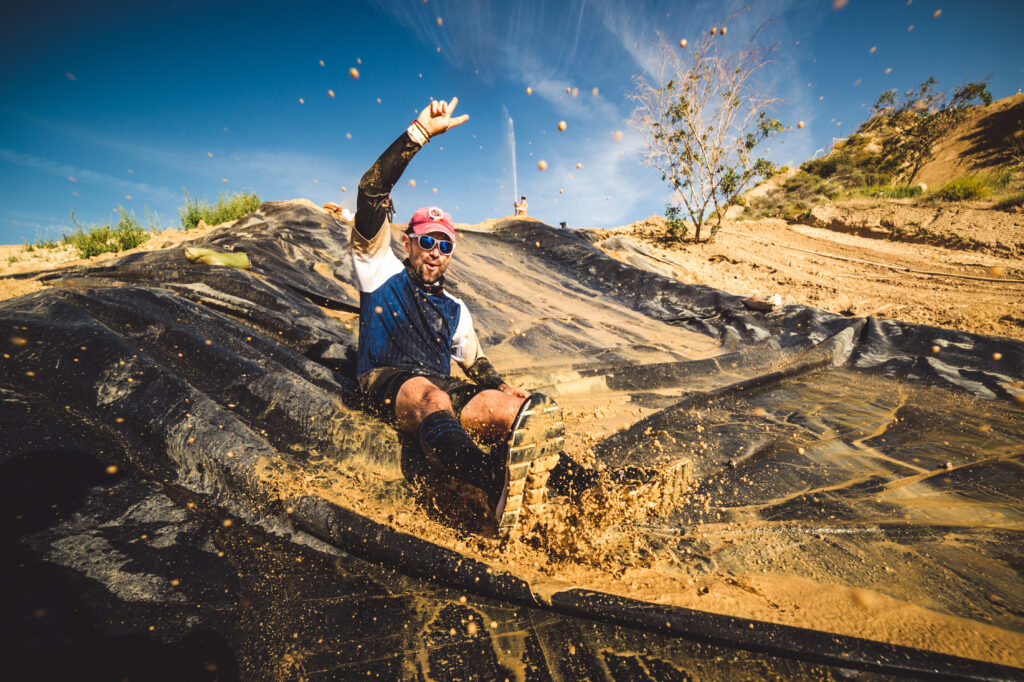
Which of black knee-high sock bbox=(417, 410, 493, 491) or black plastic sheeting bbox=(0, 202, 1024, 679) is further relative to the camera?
black knee-high sock bbox=(417, 410, 493, 491)

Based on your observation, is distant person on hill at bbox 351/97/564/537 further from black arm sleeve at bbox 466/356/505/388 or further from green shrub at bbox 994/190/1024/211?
green shrub at bbox 994/190/1024/211

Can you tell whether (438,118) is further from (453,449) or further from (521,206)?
(521,206)

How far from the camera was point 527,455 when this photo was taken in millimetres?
Answer: 1285

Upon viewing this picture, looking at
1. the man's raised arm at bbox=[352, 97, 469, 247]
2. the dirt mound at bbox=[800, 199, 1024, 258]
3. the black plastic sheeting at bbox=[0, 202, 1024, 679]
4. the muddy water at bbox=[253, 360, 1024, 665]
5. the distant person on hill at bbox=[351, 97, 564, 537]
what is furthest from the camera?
the dirt mound at bbox=[800, 199, 1024, 258]

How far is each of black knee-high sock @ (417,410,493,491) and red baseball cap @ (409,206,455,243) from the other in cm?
110

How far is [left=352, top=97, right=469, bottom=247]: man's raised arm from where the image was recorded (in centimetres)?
182

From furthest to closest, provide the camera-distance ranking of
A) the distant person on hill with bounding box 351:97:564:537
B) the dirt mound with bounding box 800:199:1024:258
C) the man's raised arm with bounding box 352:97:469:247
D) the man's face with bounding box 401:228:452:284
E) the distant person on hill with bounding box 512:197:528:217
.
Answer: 1. the distant person on hill with bounding box 512:197:528:217
2. the dirt mound with bounding box 800:199:1024:258
3. the man's face with bounding box 401:228:452:284
4. the man's raised arm with bounding box 352:97:469:247
5. the distant person on hill with bounding box 351:97:564:537

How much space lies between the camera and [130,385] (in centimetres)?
162

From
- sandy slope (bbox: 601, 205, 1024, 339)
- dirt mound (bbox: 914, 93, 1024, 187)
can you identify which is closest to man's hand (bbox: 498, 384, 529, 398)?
sandy slope (bbox: 601, 205, 1024, 339)

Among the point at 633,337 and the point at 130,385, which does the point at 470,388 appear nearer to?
the point at 130,385

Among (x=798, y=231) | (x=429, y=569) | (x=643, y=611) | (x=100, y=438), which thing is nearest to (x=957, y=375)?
(x=643, y=611)

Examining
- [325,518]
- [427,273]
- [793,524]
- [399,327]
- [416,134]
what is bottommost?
[793,524]

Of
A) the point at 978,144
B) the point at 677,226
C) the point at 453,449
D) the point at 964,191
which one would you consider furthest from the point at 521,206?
the point at 978,144

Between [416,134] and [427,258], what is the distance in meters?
0.66
